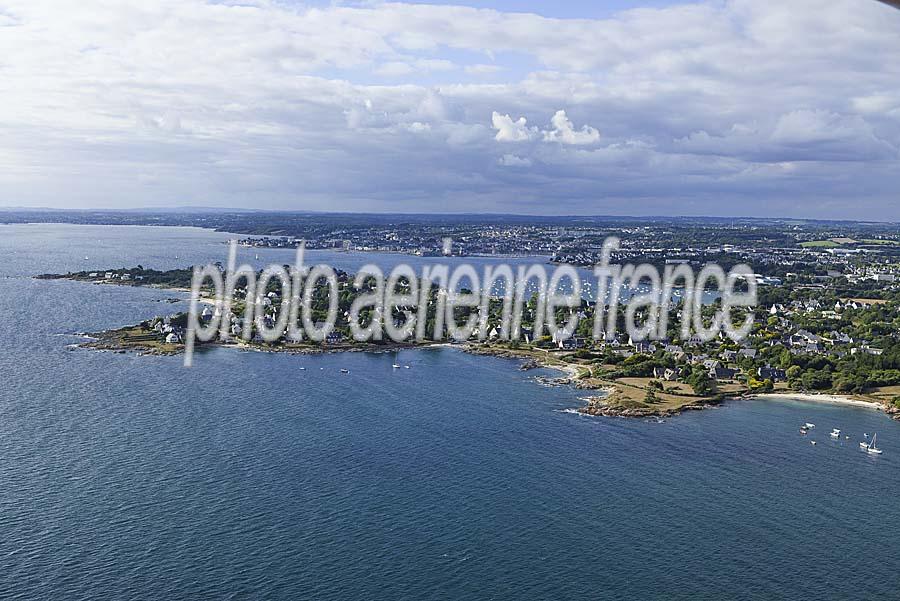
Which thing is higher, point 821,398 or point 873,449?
point 821,398

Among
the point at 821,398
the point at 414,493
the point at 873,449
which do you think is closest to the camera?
the point at 414,493

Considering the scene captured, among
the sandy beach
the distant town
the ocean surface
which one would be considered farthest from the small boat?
the sandy beach

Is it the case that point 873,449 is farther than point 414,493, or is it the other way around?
point 873,449

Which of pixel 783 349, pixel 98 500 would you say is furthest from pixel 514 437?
pixel 783 349

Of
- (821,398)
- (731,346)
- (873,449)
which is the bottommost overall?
(873,449)

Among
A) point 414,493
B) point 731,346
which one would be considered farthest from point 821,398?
point 414,493

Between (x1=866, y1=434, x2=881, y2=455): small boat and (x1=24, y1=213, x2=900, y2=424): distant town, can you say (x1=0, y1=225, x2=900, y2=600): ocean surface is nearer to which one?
(x1=866, y1=434, x2=881, y2=455): small boat

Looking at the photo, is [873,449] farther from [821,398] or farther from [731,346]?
[731,346]

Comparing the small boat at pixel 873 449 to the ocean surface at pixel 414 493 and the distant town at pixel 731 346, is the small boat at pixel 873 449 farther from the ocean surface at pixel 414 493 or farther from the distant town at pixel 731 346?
the distant town at pixel 731 346

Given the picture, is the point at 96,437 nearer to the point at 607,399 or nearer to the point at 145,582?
the point at 145,582
